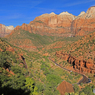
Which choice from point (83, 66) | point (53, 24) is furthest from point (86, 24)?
point (83, 66)

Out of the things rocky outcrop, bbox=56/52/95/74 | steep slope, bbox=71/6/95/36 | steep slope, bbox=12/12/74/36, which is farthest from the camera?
steep slope, bbox=12/12/74/36

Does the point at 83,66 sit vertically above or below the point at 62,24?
below

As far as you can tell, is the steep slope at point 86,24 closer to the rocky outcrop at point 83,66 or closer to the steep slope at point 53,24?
the steep slope at point 53,24

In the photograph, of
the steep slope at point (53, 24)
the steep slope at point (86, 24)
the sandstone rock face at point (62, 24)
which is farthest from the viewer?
the steep slope at point (53, 24)

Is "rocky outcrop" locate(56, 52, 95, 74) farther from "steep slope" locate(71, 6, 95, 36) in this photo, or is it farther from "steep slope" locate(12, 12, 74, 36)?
"steep slope" locate(12, 12, 74, 36)

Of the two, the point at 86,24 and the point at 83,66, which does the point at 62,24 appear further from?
the point at 83,66

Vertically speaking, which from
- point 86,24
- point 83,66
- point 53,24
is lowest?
point 83,66

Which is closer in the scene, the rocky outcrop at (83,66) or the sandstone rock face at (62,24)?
the rocky outcrop at (83,66)

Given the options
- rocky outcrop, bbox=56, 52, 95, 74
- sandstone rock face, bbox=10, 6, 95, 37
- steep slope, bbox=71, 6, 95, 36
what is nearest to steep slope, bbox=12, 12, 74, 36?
sandstone rock face, bbox=10, 6, 95, 37

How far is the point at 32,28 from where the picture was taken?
124000 mm

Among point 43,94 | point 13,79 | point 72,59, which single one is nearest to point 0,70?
point 13,79

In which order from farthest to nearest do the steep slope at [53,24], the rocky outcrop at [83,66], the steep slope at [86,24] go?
the steep slope at [53,24]
the steep slope at [86,24]
the rocky outcrop at [83,66]

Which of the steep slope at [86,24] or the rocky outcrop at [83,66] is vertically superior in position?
the steep slope at [86,24]

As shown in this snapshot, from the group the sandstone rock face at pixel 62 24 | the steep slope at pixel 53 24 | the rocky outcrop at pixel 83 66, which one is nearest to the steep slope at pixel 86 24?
the sandstone rock face at pixel 62 24
